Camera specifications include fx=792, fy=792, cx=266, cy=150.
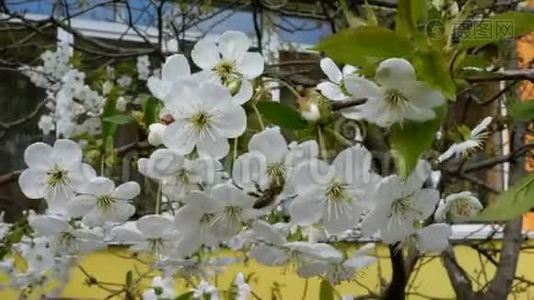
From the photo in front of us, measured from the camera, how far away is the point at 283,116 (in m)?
0.80

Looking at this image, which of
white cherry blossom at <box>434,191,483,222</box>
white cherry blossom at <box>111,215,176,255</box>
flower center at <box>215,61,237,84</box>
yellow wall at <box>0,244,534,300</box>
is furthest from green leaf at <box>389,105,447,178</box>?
yellow wall at <box>0,244,534,300</box>

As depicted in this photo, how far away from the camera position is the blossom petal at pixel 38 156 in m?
0.95

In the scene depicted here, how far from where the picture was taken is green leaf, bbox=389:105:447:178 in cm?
69

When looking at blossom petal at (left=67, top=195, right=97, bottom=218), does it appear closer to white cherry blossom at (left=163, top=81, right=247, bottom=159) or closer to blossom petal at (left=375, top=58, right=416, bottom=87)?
→ white cherry blossom at (left=163, top=81, right=247, bottom=159)

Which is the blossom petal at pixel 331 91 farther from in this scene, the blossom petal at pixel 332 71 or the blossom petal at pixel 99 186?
the blossom petal at pixel 99 186

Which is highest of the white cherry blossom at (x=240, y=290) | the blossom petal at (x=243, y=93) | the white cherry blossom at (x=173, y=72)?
the white cherry blossom at (x=173, y=72)

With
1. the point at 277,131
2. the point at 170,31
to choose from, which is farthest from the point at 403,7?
the point at 170,31

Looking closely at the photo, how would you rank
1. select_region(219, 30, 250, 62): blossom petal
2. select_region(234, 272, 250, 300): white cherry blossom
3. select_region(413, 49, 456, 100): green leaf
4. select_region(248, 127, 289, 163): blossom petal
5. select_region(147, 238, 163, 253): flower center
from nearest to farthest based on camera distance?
select_region(413, 49, 456, 100): green leaf
select_region(248, 127, 289, 163): blossom petal
select_region(219, 30, 250, 62): blossom petal
select_region(147, 238, 163, 253): flower center
select_region(234, 272, 250, 300): white cherry blossom

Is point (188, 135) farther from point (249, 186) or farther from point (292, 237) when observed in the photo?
point (292, 237)

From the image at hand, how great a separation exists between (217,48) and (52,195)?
26cm

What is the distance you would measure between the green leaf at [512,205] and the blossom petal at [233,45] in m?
0.33

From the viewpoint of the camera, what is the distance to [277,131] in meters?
0.78

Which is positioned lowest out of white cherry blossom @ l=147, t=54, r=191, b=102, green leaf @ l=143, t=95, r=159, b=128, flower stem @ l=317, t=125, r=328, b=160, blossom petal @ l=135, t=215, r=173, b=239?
blossom petal @ l=135, t=215, r=173, b=239

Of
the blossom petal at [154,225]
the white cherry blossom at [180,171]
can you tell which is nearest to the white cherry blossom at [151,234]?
the blossom petal at [154,225]
